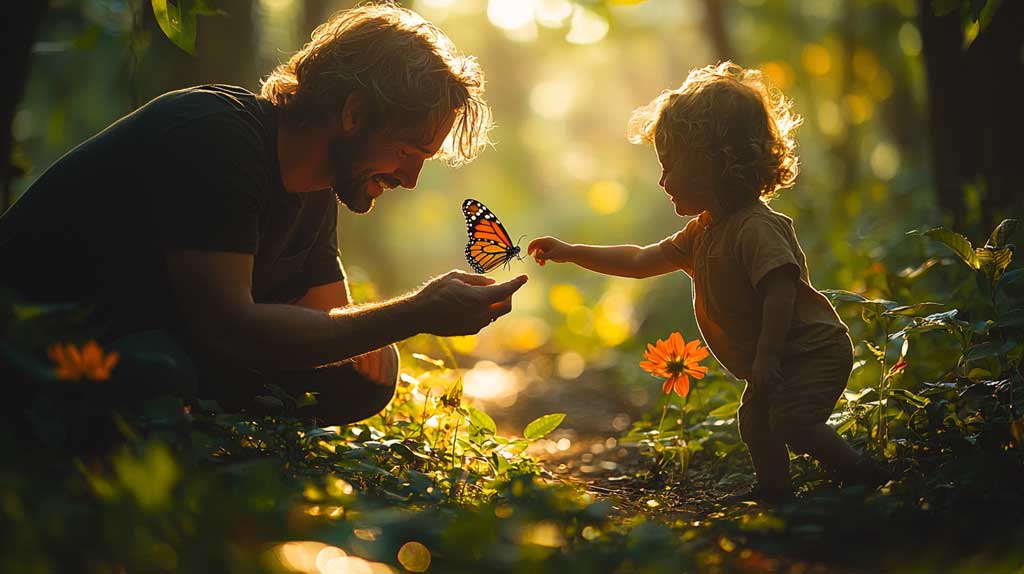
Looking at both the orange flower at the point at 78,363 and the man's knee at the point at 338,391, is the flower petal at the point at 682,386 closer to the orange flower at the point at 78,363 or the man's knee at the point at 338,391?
the man's knee at the point at 338,391

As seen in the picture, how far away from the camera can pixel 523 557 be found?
1.55 metres

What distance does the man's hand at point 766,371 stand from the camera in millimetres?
2793

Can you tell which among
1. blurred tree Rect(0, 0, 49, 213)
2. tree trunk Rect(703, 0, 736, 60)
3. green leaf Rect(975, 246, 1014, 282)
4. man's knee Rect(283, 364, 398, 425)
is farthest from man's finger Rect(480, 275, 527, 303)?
tree trunk Rect(703, 0, 736, 60)

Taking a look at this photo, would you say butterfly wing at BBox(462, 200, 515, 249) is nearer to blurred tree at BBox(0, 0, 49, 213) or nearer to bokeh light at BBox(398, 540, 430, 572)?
bokeh light at BBox(398, 540, 430, 572)

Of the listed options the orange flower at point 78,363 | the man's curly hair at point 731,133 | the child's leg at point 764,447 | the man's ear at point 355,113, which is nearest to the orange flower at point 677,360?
the child's leg at point 764,447

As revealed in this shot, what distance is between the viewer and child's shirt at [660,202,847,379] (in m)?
2.88

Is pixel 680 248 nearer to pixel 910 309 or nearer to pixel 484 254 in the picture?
pixel 484 254

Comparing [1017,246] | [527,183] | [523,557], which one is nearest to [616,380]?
[1017,246]

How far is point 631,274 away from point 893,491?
3.97 ft

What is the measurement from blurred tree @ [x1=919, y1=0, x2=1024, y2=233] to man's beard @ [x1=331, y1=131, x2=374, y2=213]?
3399 mm

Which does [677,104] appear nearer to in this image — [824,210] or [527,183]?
[824,210]

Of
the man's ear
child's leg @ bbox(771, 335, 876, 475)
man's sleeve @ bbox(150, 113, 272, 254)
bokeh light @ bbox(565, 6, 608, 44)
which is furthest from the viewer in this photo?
bokeh light @ bbox(565, 6, 608, 44)

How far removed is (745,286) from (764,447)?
0.56 m

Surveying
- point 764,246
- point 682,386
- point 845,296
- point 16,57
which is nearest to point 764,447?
point 682,386
